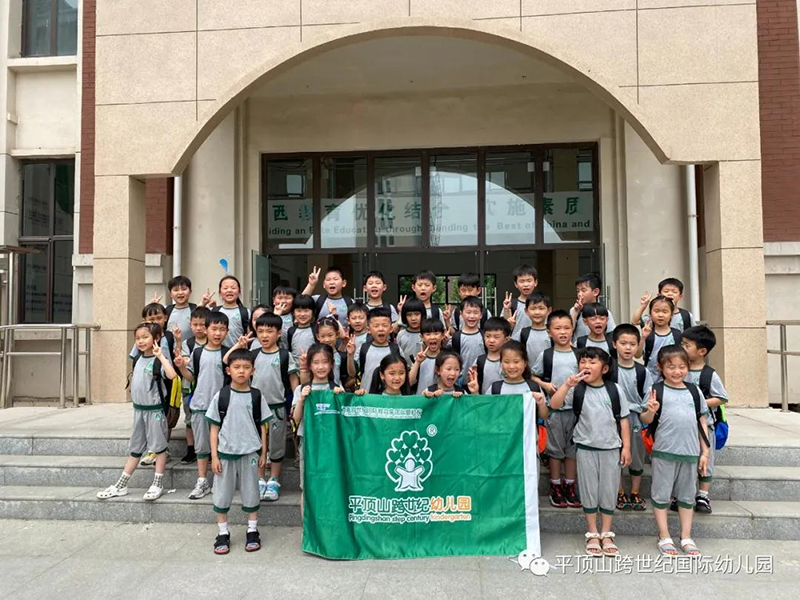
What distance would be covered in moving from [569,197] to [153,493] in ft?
25.8

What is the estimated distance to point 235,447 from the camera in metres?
4.06

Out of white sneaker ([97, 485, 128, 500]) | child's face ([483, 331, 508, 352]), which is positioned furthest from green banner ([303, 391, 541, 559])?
white sneaker ([97, 485, 128, 500])

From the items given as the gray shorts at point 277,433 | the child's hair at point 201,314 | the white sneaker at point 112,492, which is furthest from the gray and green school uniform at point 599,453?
the white sneaker at point 112,492

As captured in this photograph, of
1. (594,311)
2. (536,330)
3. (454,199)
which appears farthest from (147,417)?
(454,199)

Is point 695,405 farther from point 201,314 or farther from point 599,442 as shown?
point 201,314

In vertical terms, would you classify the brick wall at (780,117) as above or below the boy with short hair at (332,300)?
above

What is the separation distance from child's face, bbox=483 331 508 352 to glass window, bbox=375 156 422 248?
578 centimetres

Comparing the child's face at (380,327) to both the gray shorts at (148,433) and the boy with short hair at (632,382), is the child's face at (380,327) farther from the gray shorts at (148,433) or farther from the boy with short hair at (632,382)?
the gray shorts at (148,433)

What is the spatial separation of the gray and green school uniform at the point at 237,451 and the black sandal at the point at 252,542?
6.6 inches

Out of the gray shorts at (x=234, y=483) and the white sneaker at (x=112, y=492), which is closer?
the gray shorts at (x=234, y=483)

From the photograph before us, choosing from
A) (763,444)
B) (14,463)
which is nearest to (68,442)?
(14,463)

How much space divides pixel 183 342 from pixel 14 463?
1.87 metres

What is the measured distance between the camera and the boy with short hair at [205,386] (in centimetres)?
467

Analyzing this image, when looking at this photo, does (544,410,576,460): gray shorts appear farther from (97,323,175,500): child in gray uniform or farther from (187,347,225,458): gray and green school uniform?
(97,323,175,500): child in gray uniform
